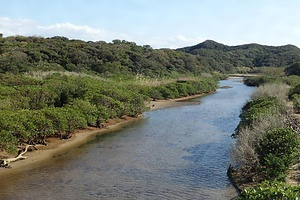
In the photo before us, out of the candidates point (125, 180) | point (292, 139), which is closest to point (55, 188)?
point (125, 180)

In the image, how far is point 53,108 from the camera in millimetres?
30484

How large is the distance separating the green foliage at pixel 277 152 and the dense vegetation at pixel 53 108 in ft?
50.0

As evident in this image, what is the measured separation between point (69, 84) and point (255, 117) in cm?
2415

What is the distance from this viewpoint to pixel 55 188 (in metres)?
19.1

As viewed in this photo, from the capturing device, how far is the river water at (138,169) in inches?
727

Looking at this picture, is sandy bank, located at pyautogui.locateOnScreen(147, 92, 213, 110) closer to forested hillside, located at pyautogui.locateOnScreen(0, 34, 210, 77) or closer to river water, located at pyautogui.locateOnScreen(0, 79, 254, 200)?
forested hillside, located at pyautogui.locateOnScreen(0, 34, 210, 77)

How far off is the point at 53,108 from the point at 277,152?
1932cm

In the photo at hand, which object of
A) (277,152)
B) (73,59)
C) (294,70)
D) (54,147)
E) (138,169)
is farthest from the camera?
(294,70)

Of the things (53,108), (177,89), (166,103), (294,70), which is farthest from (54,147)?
(294,70)

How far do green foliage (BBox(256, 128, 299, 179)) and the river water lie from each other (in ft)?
7.41

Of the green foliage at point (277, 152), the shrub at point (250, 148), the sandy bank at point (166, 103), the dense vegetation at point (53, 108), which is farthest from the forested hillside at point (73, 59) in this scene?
the green foliage at point (277, 152)

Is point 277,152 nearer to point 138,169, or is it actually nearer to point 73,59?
point 138,169

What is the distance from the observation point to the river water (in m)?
18.5

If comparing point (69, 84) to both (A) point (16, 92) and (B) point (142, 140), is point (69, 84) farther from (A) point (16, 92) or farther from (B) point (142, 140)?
(B) point (142, 140)
